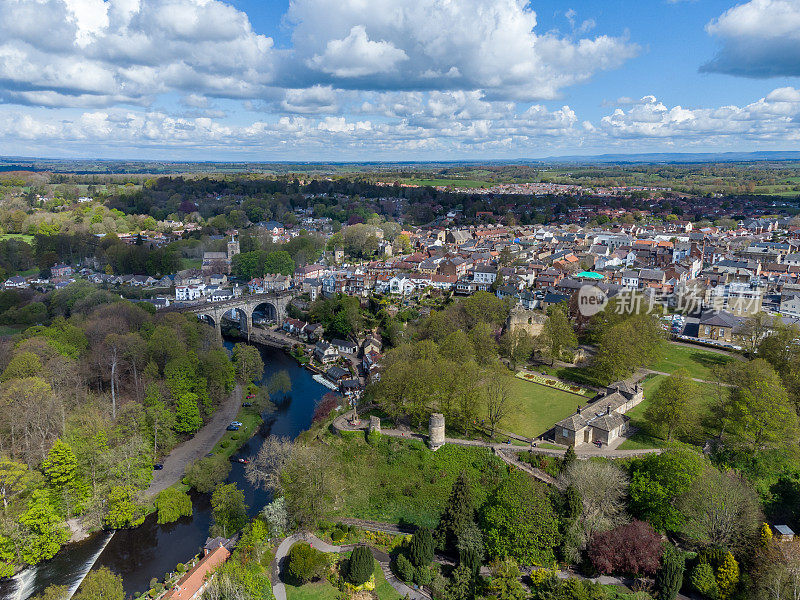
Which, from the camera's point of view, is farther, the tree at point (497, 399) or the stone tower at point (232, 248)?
the stone tower at point (232, 248)

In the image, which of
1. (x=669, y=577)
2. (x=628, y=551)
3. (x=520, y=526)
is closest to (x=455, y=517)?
(x=520, y=526)

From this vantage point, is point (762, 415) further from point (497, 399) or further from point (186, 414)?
point (186, 414)

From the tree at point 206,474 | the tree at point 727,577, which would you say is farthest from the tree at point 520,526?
the tree at point 206,474

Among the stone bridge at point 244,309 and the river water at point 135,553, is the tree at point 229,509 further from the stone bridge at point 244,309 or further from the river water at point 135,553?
the stone bridge at point 244,309

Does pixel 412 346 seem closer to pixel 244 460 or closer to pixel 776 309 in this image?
pixel 244 460

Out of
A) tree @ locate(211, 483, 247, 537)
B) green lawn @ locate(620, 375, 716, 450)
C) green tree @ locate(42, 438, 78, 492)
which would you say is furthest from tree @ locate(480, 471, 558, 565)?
green tree @ locate(42, 438, 78, 492)

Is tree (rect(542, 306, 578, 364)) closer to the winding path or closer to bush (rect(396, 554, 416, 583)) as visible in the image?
bush (rect(396, 554, 416, 583))
